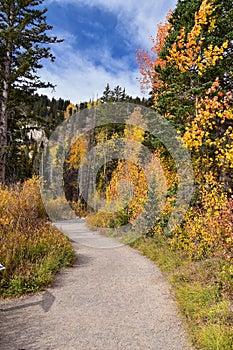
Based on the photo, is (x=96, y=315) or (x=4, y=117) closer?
(x=96, y=315)

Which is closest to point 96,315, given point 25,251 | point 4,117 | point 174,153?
point 25,251

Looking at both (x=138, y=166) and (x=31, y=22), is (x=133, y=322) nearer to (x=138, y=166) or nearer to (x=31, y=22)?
(x=138, y=166)

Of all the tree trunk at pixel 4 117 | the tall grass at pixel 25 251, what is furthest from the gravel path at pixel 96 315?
the tree trunk at pixel 4 117

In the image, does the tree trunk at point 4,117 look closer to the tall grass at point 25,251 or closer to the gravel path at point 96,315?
the tall grass at point 25,251

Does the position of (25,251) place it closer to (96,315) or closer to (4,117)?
(96,315)

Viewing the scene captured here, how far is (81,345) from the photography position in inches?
141

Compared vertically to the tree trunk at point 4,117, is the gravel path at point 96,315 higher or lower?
lower

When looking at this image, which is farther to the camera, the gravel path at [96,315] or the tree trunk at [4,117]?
the tree trunk at [4,117]

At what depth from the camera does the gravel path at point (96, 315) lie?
3670 millimetres

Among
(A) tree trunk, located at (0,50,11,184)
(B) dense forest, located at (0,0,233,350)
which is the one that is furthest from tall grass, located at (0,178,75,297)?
(A) tree trunk, located at (0,50,11,184)

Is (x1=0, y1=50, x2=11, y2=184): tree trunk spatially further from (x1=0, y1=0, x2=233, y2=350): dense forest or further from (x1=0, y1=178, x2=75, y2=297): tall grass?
(x1=0, y1=178, x2=75, y2=297): tall grass

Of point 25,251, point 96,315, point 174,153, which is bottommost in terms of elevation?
point 96,315

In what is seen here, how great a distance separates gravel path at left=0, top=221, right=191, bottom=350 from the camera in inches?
144

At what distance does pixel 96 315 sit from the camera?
4535 millimetres
